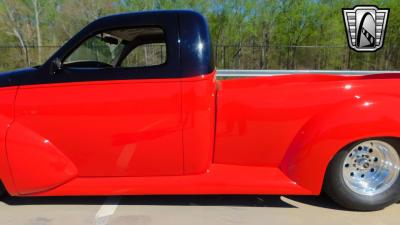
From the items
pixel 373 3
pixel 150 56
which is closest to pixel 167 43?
pixel 150 56

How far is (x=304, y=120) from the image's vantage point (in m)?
3.06

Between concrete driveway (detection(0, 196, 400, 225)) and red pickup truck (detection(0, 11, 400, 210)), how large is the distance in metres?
0.20

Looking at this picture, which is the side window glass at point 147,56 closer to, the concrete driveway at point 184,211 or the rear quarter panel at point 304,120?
the rear quarter panel at point 304,120

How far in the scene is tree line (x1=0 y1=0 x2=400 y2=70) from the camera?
77.6 feet

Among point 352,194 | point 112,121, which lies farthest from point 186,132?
point 352,194

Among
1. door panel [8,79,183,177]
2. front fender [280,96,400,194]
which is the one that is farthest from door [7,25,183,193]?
front fender [280,96,400,194]

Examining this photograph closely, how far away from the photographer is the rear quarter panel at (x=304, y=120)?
2971mm

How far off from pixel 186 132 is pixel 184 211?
763mm

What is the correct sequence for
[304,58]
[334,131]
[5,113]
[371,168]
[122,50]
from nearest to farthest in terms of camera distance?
1. [334,131]
2. [5,113]
3. [371,168]
4. [122,50]
5. [304,58]

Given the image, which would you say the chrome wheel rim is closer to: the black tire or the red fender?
the black tire

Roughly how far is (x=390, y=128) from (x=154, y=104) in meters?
1.96

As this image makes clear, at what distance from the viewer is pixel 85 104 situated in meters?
3.06

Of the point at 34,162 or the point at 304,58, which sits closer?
the point at 34,162

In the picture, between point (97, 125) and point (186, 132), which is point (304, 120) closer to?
point (186, 132)
